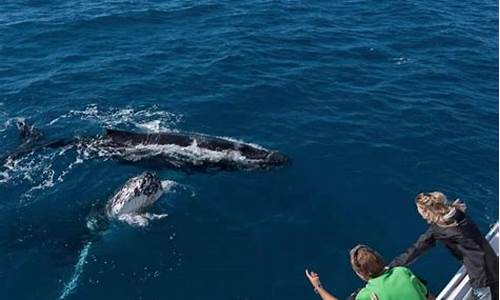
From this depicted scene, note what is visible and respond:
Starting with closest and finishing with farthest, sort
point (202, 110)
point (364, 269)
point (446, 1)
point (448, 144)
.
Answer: point (364, 269) < point (448, 144) < point (202, 110) < point (446, 1)

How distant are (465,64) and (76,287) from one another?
33.7 metres

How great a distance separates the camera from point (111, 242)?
29484mm

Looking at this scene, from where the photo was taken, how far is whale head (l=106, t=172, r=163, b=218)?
30906 millimetres

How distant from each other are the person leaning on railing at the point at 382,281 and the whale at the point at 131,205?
1984 centimetres

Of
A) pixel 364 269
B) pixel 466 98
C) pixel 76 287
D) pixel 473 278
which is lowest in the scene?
pixel 76 287

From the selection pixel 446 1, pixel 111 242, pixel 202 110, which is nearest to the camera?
pixel 111 242

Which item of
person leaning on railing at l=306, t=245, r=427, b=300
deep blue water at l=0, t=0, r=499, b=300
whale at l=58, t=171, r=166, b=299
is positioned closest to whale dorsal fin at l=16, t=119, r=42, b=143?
deep blue water at l=0, t=0, r=499, b=300

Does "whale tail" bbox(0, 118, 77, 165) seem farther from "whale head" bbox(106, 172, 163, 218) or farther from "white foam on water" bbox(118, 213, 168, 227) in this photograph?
"white foam on water" bbox(118, 213, 168, 227)

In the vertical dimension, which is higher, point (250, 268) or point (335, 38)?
point (335, 38)

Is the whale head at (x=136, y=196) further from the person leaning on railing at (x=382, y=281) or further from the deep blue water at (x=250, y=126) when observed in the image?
the person leaning on railing at (x=382, y=281)

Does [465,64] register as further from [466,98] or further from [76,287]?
[76,287]

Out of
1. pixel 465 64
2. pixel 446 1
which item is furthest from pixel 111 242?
pixel 446 1

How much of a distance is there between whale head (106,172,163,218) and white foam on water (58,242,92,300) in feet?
8.20

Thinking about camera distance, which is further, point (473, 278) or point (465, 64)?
point (465, 64)
